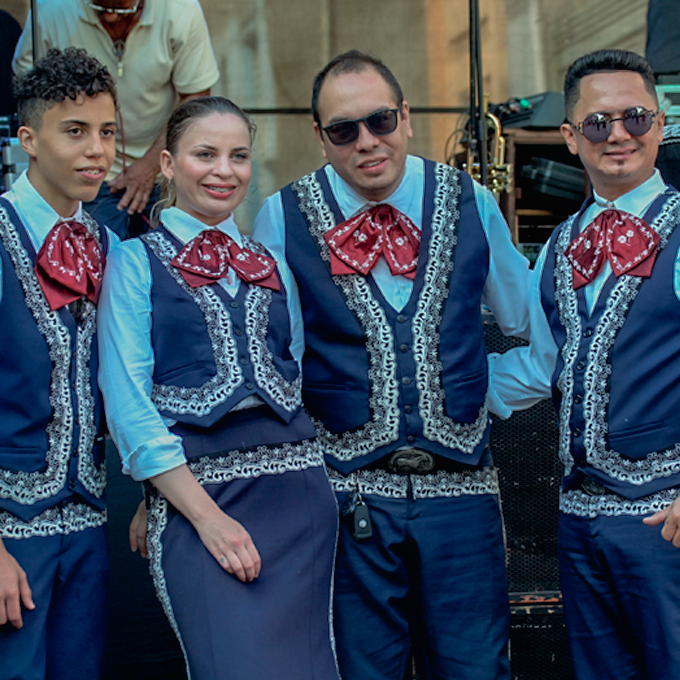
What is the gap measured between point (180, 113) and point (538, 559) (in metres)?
1.56

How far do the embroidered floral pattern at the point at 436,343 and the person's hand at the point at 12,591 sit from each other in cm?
88

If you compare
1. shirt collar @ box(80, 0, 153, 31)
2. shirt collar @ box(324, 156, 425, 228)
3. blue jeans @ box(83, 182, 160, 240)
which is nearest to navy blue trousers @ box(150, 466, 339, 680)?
shirt collar @ box(324, 156, 425, 228)

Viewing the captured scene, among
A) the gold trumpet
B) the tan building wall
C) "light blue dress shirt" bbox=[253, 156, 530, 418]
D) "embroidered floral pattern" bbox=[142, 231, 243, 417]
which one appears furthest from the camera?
the tan building wall

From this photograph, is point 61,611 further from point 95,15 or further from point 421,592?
point 95,15

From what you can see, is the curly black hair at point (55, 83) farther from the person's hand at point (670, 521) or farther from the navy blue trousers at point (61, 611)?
the person's hand at point (670, 521)

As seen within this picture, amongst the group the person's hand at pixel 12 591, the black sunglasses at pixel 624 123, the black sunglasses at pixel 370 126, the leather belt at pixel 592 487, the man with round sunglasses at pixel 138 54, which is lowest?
the person's hand at pixel 12 591

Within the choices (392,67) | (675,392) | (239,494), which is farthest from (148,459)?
(392,67)

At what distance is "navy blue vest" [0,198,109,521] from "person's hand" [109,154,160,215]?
0.81m

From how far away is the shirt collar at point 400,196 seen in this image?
2.04 metres

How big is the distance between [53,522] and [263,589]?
0.44m

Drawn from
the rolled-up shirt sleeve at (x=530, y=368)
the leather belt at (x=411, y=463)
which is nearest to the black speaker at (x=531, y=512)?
the rolled-up shirt sleeve at (x=530, y=368)

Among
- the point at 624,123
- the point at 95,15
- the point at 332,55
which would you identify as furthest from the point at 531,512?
the point at 332,55

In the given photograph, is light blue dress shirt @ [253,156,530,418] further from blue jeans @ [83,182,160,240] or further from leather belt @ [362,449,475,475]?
blue jeans @ [83,182,160,240]

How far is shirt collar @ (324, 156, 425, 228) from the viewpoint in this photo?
204 centimetres
